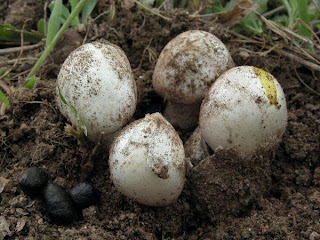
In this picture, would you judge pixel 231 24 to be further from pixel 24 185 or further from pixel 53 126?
pixel 24 185

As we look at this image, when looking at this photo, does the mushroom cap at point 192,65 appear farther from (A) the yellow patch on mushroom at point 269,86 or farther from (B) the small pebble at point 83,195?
(B) the small pebble at point 83,195

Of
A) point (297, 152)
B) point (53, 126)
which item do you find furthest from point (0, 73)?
point (297, 152)

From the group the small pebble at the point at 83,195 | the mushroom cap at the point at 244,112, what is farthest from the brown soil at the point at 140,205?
the mushroom cap at the point at 244,112

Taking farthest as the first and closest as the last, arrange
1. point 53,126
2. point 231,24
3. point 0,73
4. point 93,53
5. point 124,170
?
1. point 231,24
2. point 0,73
3. point 53,126
4. point 93,53
5. point 124,170

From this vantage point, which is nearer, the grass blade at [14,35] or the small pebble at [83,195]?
the small pebble at [83,195]

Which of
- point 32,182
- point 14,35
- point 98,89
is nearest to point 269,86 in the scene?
point 98,89
